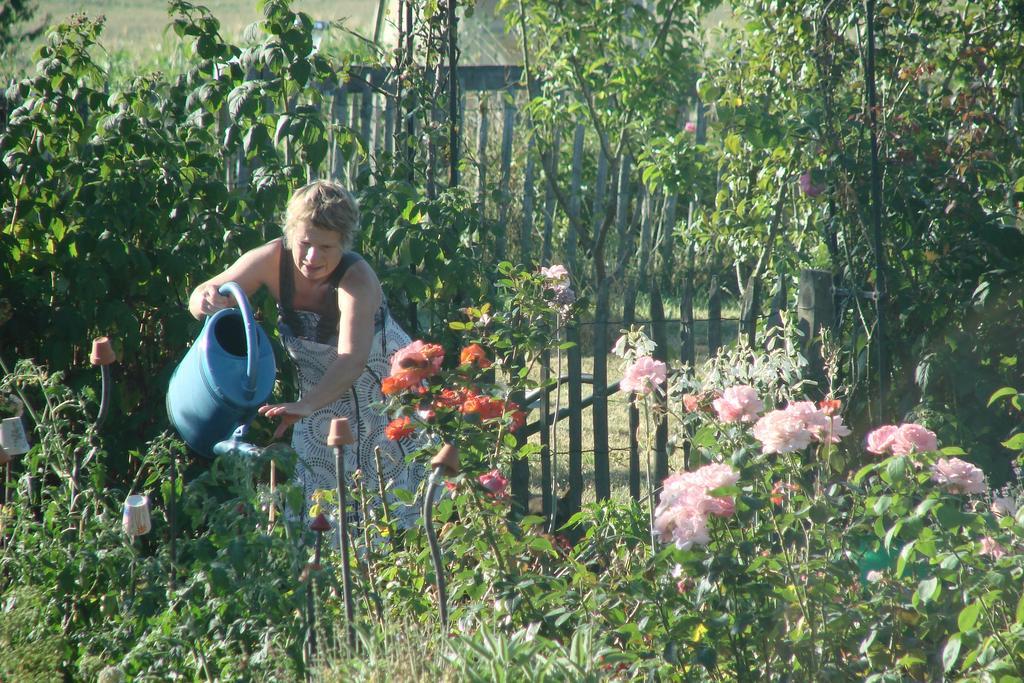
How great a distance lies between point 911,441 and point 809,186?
169 cm

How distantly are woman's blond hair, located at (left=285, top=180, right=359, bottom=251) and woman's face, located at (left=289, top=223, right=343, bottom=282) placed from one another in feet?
0.05

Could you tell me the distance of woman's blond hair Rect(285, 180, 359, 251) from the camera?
2799mm

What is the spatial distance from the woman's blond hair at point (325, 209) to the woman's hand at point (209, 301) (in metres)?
0.30

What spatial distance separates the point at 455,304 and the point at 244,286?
86 centimetres

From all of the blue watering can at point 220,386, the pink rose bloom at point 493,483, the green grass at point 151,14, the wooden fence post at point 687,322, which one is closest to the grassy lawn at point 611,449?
the wooden fence post at point 687,322

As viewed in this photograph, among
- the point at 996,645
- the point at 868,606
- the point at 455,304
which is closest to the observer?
the point at 996,645

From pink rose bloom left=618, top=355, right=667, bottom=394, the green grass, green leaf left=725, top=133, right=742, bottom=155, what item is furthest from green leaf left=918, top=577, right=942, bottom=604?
the green grass

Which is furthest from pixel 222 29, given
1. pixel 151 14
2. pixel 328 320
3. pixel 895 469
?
pixel 895 469

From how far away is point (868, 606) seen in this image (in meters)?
1.98

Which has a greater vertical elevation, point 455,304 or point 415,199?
point 415,199

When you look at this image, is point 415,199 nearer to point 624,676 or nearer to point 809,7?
point 809,7

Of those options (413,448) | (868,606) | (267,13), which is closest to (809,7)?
(267,13)

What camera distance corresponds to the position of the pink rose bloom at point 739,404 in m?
2.03

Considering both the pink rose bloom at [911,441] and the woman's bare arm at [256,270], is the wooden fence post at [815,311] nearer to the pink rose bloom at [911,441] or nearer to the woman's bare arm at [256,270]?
the pink rose bloom at [911,441]
